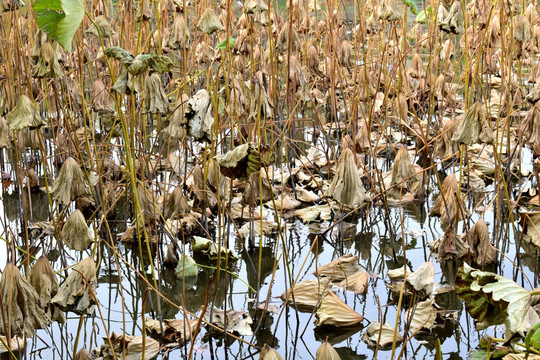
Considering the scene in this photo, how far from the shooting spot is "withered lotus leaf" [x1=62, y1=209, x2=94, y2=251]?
1.25 m

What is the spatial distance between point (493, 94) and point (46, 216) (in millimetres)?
2342

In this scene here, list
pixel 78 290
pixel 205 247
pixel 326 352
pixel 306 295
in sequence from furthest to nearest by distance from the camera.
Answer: pixel 205 247 → pixel 306 295 → pixel 78 290 → pixel 326 352

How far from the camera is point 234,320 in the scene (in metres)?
1.32

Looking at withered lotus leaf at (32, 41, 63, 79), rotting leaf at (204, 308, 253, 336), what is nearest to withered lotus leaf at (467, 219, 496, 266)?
rotting leaf at (204, 308, 253, 336)

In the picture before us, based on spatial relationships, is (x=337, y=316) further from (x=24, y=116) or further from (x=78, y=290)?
(x=24, y=116)

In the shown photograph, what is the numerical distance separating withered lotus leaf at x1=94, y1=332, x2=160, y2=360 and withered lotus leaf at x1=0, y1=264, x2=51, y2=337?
18 cm

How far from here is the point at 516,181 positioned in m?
2.15

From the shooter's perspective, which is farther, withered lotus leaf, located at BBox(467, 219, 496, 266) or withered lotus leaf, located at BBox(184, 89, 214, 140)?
withered lotus leaf, located at BBox(467, 219, 496, 266)

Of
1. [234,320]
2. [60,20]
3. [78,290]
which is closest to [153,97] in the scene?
[60,20]

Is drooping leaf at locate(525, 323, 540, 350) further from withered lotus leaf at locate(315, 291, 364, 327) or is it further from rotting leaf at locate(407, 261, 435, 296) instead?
withered lotus leaf at locate(315, 291, 364, 327)

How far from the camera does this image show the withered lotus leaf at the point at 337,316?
1.32 m

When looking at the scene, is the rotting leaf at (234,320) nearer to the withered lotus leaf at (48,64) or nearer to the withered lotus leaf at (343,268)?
the withered lotus leaf at (343,268)

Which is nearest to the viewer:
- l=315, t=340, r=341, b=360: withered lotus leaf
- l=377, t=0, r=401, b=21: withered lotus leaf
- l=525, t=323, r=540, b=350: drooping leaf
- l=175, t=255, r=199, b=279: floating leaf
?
l=525, t=323, r=540, b=350: drooping leaf

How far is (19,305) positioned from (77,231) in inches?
9.6
